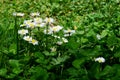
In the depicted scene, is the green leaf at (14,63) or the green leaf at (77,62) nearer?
the green leaf at (77,62)

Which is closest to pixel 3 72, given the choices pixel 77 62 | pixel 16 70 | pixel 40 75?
pixel 16 70

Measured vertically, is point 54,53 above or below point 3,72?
above

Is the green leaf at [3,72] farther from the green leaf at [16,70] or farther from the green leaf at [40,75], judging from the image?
the green leaf at [40,75]

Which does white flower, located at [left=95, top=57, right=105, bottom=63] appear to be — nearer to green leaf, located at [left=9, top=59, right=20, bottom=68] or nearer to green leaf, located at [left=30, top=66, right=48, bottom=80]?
green leaf, located at [left=30, top=66, right=48, bottom=80]

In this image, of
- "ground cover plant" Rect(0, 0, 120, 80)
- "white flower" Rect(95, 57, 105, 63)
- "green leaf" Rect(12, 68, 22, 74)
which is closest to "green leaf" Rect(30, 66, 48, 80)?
"ground cover plant" Rect(0, 0, 120, 80)

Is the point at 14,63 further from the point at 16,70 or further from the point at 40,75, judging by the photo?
→ the point at 40,75

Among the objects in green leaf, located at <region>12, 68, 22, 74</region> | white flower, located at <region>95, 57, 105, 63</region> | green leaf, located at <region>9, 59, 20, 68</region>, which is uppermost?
white flower, located at <region>95, 57, 105, 63</region>

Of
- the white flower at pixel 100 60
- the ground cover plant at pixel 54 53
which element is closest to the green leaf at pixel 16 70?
the ground cover plant at pixel 54 53

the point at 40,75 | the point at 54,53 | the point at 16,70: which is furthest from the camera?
the point at 54,53

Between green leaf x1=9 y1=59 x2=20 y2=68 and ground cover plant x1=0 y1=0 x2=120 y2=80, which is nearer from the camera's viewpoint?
ground cover plant x1=0 y1=0 x2=120 y2=80

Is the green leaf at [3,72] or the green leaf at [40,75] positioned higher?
the green leaf at [40,75]

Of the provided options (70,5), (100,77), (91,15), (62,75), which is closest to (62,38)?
(62,75)

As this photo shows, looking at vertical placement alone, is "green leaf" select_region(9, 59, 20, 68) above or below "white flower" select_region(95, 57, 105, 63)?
below

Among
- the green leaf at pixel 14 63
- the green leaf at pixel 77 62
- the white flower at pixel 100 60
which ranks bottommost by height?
the green leaf at pixel 14 63
